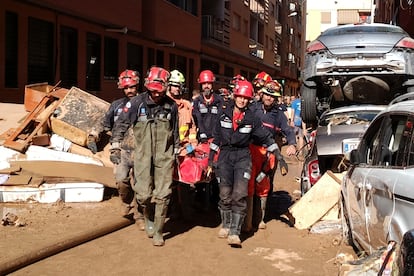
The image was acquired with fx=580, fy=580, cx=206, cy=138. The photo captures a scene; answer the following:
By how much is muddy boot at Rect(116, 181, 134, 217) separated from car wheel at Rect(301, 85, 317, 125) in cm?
470

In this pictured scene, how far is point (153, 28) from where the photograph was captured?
21.2 m

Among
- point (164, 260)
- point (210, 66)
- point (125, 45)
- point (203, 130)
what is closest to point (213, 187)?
point (203, 130)

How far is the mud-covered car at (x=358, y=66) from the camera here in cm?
1005

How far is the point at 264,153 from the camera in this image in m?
7.17

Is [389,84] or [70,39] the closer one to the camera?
[389,84]

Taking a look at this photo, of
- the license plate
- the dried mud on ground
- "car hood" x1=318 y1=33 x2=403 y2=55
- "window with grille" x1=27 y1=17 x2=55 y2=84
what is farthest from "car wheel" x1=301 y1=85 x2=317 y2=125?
"window with grille" x1=27 y1=17 x2=55 y2=84

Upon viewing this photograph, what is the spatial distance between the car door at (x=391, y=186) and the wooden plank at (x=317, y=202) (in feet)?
7.66

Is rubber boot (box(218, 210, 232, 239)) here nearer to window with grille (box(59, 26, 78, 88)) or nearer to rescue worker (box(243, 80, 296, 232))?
rescue worker (box(243, 80, 296, 232))

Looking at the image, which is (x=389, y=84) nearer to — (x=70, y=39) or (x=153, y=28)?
(x=70, y=39)

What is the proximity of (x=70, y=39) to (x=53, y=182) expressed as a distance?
8952mm

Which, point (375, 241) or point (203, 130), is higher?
point (203, 130)

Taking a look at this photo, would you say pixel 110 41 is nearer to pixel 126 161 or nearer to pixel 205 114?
pixel 205 114

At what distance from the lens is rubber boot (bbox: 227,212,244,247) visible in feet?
21.0

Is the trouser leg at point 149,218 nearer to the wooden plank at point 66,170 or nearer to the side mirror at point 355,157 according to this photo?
the wooden plank at point 66,170
